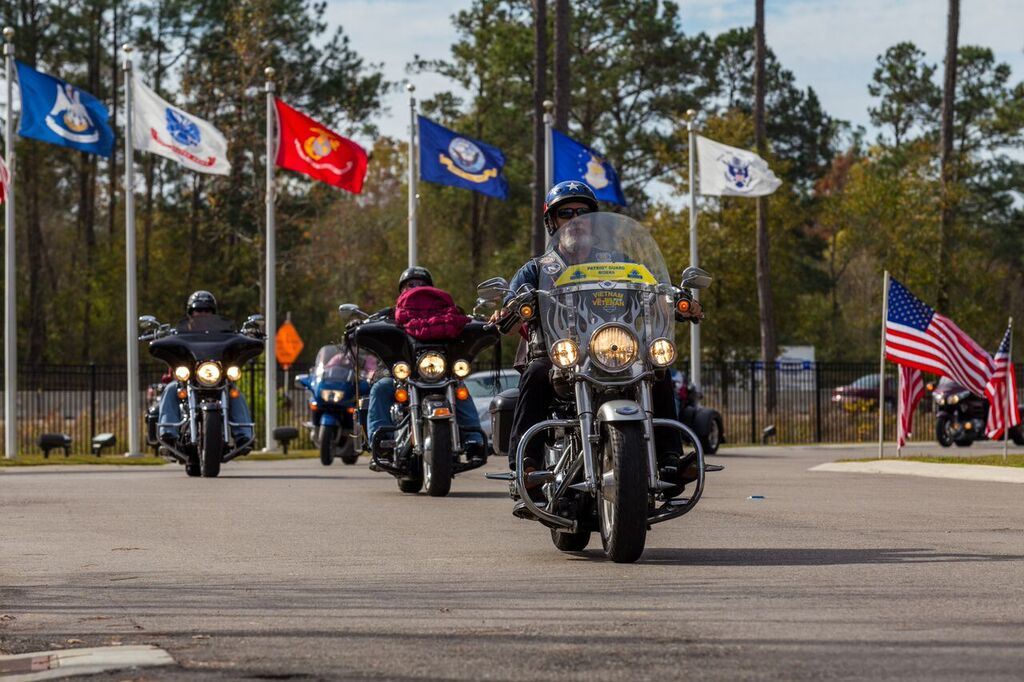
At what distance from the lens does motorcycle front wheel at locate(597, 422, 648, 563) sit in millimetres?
8703

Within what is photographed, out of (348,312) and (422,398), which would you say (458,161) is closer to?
(348,312)

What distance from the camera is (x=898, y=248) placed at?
174 feet

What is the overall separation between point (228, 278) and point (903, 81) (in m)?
31.2

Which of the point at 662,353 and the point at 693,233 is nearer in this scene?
the point at 662,353

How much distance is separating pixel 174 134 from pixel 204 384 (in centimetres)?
1143

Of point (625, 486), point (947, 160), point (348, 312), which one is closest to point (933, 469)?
point (348, 312)

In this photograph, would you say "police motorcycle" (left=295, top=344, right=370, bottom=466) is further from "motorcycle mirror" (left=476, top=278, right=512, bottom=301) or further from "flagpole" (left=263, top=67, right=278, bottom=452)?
"motorcycle mirror" (left=476, top=278, right=512, bottom=301)

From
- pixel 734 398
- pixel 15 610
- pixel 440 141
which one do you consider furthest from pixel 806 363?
pixel 15 610

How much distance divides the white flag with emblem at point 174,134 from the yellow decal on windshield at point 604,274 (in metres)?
20.2

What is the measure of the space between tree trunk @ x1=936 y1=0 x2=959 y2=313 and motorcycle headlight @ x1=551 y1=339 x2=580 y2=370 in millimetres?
37675

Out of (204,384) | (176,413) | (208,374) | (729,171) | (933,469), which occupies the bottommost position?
(933,469)

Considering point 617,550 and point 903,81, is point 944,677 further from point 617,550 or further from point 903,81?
point 903,81

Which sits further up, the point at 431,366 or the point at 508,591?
the point at 431,366

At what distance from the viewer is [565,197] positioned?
33.2 feet
